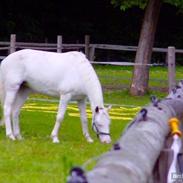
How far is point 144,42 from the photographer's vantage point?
87.9 ft

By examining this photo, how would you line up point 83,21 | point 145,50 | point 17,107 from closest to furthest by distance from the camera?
1. point 17,107
2. point 145,50
3. point 83,21

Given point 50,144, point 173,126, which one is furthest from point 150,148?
point 50,144

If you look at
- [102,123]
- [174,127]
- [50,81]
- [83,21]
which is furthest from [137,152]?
[83,21]

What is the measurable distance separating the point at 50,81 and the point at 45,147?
2.02 m

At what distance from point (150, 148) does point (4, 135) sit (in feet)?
33.8

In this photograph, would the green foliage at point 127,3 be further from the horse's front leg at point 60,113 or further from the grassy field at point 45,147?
the horse's front leg at point 60,113

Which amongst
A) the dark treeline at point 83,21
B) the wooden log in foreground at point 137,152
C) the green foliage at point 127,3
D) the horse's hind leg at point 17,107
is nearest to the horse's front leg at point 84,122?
the horse's hind leg at point 17,107

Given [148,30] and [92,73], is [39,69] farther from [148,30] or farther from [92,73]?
[148,30]

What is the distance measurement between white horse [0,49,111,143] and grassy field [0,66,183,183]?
428 millimetres

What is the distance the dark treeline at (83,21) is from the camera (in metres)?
42.8

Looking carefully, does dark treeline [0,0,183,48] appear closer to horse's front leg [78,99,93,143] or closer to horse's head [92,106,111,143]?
horse's front leg [78,99,93,143]

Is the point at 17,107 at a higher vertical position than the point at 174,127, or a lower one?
lower

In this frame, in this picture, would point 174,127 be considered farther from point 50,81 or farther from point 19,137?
point 19,137

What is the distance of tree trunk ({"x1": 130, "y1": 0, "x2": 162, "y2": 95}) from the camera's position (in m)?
26.0
